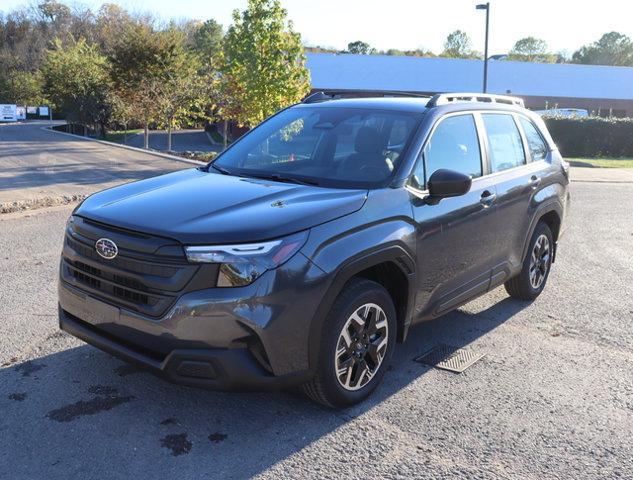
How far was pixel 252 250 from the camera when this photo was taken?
122 inches

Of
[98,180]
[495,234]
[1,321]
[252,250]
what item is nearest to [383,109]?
[495,234]

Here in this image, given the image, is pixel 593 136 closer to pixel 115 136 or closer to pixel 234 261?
pixel 234 261

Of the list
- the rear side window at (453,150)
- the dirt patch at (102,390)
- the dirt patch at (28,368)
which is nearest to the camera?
the dirt patch at (102,390)

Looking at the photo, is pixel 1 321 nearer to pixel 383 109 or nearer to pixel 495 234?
pixel 383 109

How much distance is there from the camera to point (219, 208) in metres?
3.46

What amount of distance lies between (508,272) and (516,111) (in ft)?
4.94

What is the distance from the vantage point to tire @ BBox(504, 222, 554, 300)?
566 centimetres

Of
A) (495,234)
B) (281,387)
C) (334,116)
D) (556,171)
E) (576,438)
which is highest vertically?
(334,116)

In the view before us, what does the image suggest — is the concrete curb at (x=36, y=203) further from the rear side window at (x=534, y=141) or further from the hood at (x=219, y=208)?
the rear side window at (x=534, y=141)

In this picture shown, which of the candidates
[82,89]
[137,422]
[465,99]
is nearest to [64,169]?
[465,99]

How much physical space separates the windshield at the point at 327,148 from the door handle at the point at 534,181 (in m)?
1.56

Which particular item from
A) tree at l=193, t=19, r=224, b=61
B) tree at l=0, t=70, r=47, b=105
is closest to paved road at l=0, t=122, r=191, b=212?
tree at l=0, t=70, r=47, b=105

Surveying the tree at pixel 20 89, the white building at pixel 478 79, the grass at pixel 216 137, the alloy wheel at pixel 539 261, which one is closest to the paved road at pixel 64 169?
the alloy wheel at pixel 539 261

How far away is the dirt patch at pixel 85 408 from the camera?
352cm
